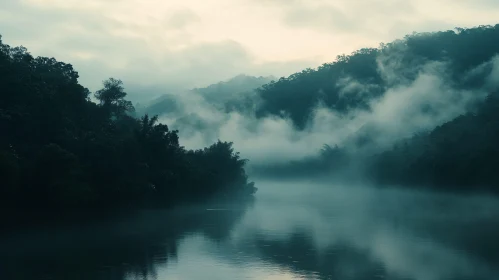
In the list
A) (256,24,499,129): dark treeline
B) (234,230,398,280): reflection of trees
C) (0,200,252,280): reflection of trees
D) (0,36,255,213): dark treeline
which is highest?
(256,24,499,129): dark treeline

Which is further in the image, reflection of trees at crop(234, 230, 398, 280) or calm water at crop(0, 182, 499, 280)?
reflection of trees at crop(234, 230, 398, 280)

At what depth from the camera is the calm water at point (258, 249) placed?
2239 cm

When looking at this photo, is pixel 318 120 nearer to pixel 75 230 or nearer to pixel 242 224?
pixel 242 224

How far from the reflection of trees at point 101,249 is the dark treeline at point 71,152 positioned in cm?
371

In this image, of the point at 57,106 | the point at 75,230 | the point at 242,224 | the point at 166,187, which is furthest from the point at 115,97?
the point at 75,230

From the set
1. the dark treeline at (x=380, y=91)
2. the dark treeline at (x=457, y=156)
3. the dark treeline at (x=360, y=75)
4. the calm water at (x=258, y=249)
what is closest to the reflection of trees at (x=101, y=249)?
the calm water at (x=258, y=249)

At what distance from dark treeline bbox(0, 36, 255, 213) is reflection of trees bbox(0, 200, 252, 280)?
3.71 metres

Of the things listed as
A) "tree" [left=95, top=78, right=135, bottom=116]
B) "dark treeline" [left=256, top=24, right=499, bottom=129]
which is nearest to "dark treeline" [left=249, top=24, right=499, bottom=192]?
"dark treeline" [left=256, top=24, right=499, bottom=129]

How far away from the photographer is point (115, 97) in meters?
65.6

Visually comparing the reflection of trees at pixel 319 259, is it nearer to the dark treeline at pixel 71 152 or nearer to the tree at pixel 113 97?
the dark treeline at pixel 71 152

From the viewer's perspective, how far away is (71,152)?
4059 centimetres

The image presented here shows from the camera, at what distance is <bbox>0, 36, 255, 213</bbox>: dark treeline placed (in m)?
37.2

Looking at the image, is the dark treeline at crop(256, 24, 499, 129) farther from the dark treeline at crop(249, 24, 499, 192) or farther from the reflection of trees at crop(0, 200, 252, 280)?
the reflection of trees at crop(0, 200, 252, 280)

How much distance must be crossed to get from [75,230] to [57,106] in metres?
11.8
